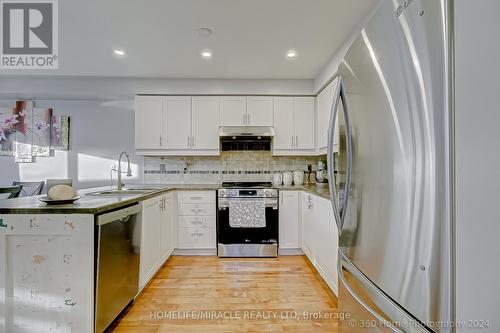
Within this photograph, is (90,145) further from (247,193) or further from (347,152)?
(347,152)

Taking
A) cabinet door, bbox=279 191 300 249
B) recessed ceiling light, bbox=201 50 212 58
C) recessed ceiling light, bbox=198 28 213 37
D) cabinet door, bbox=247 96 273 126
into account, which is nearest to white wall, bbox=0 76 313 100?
cabinet door, bbox=247 96 273 126

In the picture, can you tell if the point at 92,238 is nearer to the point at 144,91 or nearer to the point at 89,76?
the point at 144,91

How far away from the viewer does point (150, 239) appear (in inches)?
91.5

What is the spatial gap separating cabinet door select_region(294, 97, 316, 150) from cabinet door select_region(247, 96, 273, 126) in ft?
1.26

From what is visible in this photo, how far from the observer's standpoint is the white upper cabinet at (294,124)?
3.50 m

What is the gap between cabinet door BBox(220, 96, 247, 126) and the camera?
3.47 meters

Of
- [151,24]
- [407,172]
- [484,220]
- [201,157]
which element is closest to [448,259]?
[484,220]

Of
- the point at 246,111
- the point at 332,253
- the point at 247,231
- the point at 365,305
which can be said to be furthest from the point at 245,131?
the point at 365,305

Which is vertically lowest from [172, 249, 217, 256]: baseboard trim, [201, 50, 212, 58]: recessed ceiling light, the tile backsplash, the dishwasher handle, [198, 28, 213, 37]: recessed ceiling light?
[172, 249, 217, 256]: baseboard trim

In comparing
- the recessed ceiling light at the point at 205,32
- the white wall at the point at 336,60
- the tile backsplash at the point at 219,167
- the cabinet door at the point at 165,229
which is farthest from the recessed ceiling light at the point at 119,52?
the white wall at the point at 336,60

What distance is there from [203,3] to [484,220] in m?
2.10

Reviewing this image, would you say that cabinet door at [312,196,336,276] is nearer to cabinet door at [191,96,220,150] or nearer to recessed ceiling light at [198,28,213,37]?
cabinet door at [191,96,220,150]

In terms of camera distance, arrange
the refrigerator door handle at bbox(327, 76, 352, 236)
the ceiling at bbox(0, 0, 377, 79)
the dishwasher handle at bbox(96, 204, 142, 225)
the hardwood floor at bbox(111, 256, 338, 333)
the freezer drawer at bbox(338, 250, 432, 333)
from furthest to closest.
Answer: the ceiling at bbox(0, 0, 377, 79), the hardwood floor at bbox(111, 256, 338, 333), the dishwasher handle at bbox(96, 204, 142, 225), the refrigerator door handle at bbox(327, 76, 352, 236), the freezer drawer at bbox(338, 250, 432, 333)

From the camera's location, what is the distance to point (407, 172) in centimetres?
72
